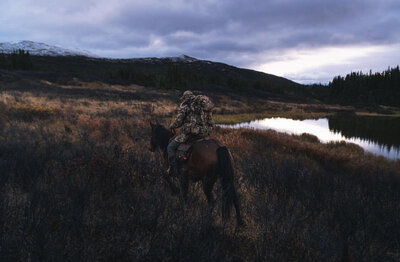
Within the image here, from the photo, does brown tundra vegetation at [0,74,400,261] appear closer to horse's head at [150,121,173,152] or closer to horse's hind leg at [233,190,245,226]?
horse's hind leg at [233,190,245,226]

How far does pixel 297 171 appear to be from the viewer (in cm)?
593

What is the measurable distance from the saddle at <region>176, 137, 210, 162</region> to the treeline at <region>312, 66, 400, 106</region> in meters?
71.3

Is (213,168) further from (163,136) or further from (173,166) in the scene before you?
(163,136)

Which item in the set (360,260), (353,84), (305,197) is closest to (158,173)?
(305,197)

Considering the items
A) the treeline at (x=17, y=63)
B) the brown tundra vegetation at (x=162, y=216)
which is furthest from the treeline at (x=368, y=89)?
the treeline at (x=17, y=63)

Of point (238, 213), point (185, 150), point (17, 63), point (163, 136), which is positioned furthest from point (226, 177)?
point (17, 63)

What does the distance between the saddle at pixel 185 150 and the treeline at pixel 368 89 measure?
234ft

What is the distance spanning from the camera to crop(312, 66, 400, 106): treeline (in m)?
68.6

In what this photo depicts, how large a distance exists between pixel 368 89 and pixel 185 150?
92.4m

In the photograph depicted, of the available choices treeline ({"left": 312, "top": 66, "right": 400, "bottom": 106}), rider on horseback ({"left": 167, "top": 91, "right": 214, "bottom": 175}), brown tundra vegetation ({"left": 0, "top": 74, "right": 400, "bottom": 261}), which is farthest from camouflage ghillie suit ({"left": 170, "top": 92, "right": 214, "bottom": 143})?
treeline ({"left": 312, "top": 66, "right": 400, "bottom": 106})

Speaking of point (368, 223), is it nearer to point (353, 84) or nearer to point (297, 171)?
point (297, 171)

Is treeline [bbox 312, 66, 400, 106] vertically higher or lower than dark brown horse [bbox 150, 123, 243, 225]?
higher

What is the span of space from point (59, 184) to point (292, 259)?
3.64m

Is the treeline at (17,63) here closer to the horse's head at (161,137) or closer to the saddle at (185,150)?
the horse's head at (161,137)
